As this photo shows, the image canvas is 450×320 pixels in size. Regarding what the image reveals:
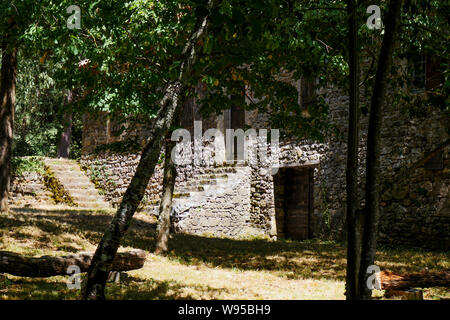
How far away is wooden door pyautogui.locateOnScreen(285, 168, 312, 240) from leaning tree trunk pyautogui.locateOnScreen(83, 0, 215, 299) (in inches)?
373

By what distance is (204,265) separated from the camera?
840 centimetres

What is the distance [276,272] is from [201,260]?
163 centimetres

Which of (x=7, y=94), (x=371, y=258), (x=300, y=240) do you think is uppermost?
(x=7, y=94)

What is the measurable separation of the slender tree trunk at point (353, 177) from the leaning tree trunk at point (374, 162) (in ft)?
0.34

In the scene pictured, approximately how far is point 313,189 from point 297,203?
0.69 metres

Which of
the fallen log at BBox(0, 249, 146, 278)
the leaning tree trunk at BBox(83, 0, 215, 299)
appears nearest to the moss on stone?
the fallen log at BBox(0, 249, 146, 278)

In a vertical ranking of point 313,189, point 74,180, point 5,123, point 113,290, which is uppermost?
point 5,123

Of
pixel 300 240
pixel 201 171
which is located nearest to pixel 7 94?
pixel 201 171

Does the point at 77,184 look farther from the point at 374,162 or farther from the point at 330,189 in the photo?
the point at 374,162

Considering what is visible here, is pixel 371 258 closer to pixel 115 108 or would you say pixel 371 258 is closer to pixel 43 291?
pixel 43 291

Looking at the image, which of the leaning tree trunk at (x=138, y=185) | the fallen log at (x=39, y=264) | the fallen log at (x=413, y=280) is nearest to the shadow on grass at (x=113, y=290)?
the fallen log at (x=39, y=264)

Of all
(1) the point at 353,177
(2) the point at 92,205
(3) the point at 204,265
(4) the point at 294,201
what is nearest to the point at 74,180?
(2) the point at 92,205

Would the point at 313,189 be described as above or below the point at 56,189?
above

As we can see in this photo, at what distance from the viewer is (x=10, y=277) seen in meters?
6.06
